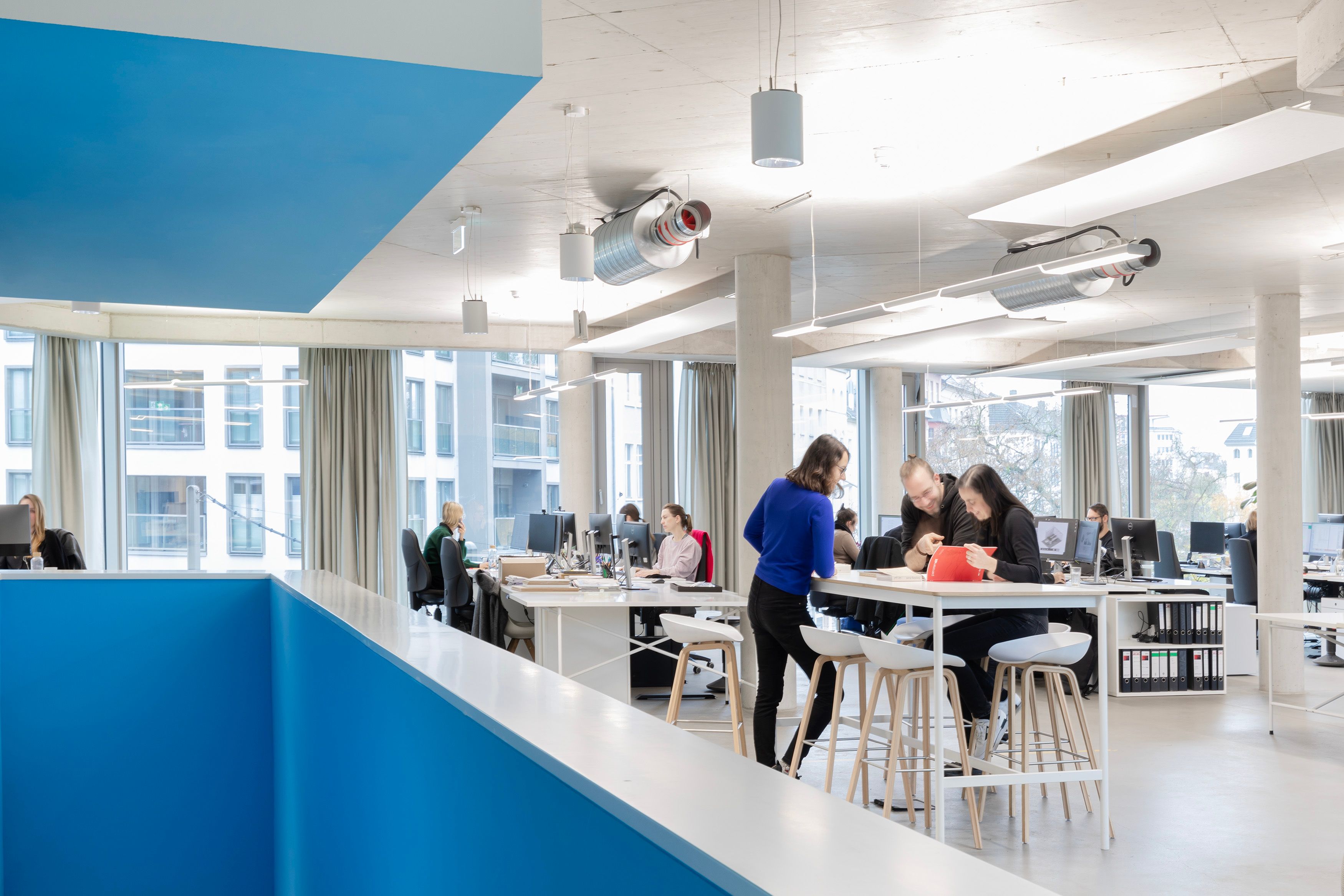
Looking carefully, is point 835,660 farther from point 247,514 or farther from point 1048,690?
point 247,514

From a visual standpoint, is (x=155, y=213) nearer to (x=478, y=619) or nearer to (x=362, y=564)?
(x=478, y=619)

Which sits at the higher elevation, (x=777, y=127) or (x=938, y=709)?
(x=777, y=127)

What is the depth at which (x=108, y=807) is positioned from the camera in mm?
3938

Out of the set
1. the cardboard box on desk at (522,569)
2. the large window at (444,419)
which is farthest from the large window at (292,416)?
the cardboard box on desk at (522,569)

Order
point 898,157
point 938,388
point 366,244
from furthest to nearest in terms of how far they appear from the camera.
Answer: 1. point 938,388
2. point 898,157
3. point 366,244

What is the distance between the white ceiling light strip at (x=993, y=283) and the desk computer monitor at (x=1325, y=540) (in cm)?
702

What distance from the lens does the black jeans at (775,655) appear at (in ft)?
15.6

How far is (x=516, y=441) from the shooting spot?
11930 millimetres

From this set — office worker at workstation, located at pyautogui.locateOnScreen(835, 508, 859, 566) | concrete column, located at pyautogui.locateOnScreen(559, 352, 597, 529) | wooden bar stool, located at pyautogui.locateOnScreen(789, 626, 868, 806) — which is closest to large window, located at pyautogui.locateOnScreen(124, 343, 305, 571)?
concrete column, located at pyautogui.locateOnScreen(559, 352, 597, 529)

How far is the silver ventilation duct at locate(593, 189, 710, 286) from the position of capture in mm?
5625

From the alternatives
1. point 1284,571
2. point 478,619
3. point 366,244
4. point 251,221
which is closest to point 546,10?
point 366,244

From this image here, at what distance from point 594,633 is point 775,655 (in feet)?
5.75

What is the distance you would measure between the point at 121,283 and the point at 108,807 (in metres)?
1.95

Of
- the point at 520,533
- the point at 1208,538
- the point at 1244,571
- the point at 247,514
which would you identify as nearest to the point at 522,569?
the point at 520,533
